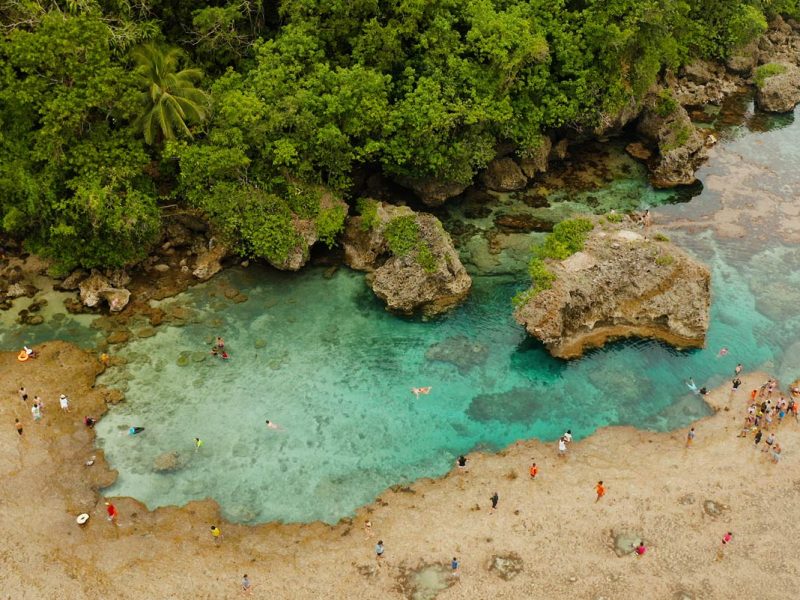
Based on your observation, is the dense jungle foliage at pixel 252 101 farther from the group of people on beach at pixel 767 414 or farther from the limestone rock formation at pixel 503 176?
the group of people on beach at pixel 767 414

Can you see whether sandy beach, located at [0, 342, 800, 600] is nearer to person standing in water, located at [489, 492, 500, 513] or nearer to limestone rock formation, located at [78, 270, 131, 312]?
person standing in water, located at [489, 492, 500, 513]

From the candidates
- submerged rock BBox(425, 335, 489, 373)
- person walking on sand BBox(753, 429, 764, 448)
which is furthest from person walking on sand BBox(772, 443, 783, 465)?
submerged rock BBox(425, 335, 489, 373)

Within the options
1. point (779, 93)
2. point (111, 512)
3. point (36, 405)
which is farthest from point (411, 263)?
point (779, 93)

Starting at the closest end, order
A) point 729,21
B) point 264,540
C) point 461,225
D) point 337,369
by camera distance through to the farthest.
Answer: point 264,540, point 337,369, point 461,225, point 729,21

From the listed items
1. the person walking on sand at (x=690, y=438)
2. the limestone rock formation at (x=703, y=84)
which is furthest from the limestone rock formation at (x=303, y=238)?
the limestone rock formation at (x=703, y=84)

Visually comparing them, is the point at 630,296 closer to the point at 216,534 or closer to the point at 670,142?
the point at 670,142

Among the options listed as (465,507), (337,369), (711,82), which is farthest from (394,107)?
(711,82)

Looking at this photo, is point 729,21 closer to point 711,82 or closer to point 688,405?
point 711,82

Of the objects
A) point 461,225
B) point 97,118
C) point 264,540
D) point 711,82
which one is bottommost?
point 264,540
